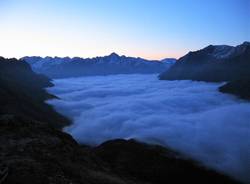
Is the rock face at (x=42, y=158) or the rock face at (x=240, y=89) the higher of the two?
the rock face at (x=42, y=158)

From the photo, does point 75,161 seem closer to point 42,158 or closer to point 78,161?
point 78,161

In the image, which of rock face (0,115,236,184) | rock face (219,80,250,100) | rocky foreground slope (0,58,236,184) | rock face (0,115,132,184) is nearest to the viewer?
rock face (0,115,132,184)

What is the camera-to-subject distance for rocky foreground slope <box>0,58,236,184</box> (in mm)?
23566

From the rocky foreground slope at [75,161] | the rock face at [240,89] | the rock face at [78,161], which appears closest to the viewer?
the rocky foreground slope at [75,161]

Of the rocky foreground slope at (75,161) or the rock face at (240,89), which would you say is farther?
the rock face at (240,89)

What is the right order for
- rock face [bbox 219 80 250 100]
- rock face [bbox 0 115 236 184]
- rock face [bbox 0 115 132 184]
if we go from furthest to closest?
rock face [bbox 219 80 250 100] < rock face [bbox 0 115 236 184] < rock face [bbox 0 115 132 184]

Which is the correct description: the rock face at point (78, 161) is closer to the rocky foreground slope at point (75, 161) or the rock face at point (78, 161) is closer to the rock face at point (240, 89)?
the rocky foreground slope at point (75, 161)

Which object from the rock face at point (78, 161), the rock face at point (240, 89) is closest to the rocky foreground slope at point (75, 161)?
the rock face at point (78, 161)

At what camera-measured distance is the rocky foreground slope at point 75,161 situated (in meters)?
23.6

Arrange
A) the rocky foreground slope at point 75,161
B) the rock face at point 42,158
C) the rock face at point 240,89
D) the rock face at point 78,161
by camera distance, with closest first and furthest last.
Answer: the rock face at point 42,158 < the rocky foreground slope at point 75,161 < the rock face at point 78,161 < the rock face at point 240,89

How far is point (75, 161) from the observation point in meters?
29.1

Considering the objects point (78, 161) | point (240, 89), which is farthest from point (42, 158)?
point (240, 89)

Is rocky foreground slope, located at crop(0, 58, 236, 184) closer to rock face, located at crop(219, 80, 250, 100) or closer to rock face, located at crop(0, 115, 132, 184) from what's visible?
rock face, located at crop(0, 115, 132, 184)

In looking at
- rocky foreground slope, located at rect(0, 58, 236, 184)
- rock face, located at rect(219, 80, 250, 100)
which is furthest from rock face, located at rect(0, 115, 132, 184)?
rock face, located at rect(219, 80, 250, 100)
